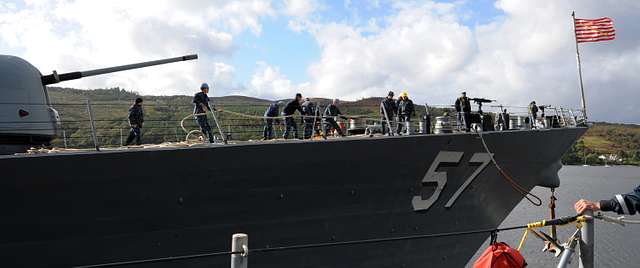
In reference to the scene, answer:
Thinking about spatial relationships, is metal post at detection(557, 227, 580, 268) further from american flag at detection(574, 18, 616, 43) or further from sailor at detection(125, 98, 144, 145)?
american flag at detection(574, 18, 616, 43)

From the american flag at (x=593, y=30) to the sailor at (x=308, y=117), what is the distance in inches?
228

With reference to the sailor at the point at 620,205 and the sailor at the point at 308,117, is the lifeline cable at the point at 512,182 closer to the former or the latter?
the sailor at the point at 308,117

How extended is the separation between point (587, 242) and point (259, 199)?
16.4ft

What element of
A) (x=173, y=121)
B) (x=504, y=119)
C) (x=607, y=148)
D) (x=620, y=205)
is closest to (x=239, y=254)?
(x=620, y=205)

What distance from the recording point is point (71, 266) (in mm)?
7129

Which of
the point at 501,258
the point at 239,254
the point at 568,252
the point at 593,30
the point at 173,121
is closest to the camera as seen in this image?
the point at 239,254

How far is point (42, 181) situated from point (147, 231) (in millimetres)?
1414

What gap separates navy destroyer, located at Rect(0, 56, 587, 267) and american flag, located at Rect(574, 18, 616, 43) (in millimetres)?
2690

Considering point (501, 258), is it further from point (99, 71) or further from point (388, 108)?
point (99, 71)

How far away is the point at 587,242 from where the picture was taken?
3.72 meters

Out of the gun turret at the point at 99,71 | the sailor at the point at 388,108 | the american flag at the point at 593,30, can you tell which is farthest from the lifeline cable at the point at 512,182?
the gun turret at the point at 99,71

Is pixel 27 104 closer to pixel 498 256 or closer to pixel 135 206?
pixel 135 206

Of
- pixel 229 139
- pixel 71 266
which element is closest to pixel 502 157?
pixel 229 139

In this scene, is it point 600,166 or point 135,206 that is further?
point 600,166
